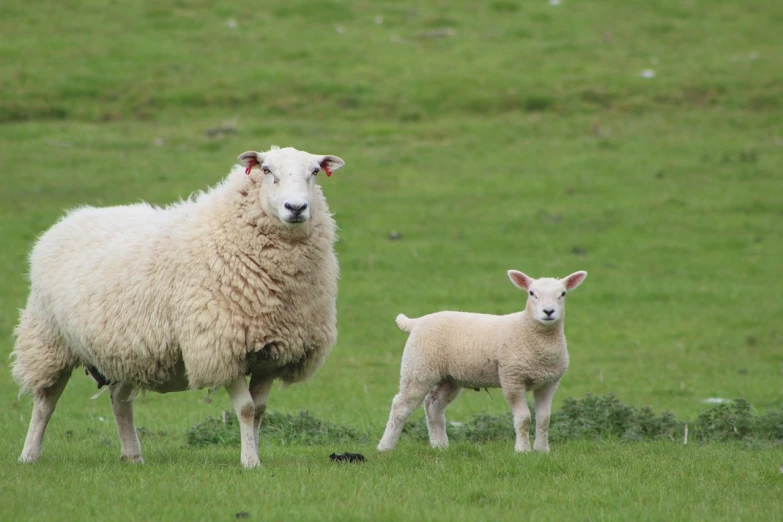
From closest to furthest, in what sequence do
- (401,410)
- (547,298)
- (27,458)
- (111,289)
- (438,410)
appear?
1. (111,289)
2. (27,458)
3. (547,298)
4. (401,410)
5. (438,410)

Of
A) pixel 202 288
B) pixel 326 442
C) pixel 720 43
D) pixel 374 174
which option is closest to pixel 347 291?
pixel 374 174

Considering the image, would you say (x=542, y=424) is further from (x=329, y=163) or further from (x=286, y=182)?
(x=286, y=182)

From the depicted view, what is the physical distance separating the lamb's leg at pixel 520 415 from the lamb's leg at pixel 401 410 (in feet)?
2.49

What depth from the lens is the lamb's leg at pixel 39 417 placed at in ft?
26.5

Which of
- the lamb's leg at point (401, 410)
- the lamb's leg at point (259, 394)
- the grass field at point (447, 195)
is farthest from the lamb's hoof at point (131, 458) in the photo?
the lamb's leg at point (401, 410)

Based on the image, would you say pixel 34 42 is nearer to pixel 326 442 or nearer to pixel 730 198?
pixel 730 198

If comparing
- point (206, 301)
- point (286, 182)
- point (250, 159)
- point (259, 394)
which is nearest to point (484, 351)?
point (259, 394)

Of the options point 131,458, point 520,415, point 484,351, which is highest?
point 484,351

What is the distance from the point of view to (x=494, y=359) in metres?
8.30

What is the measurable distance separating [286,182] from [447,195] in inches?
575

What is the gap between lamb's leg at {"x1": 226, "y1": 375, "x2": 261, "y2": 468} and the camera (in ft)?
24.3

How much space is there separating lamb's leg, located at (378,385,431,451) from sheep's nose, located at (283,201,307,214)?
200 cm

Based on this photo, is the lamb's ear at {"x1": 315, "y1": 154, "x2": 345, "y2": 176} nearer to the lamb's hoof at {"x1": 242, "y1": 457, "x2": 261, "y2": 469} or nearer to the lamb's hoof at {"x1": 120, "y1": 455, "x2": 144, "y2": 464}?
the lamb's hoof at {"x1": 242, "y1": 457, "x2": 261, "y2": 469}

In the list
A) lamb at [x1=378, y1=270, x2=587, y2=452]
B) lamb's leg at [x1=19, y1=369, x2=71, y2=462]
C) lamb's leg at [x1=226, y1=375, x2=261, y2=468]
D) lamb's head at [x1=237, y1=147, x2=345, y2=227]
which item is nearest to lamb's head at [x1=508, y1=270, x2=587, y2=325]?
lamb at [x1=378, y1=270, x2=587, y2=452]
